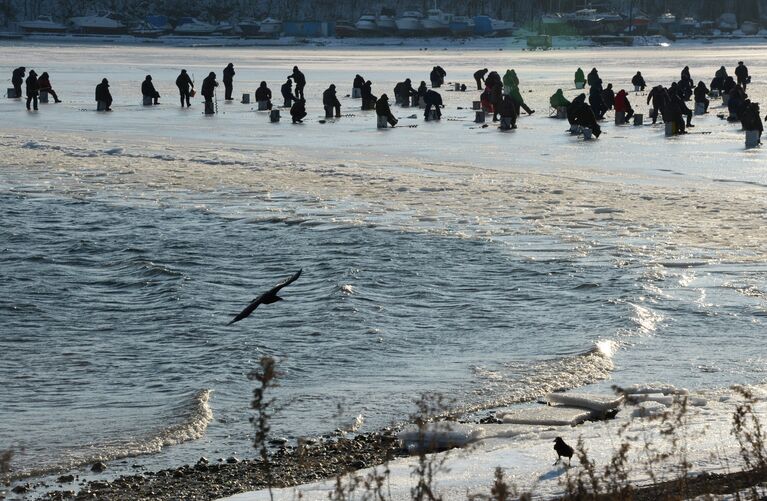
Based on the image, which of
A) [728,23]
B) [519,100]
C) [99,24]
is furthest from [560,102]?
[728,23]

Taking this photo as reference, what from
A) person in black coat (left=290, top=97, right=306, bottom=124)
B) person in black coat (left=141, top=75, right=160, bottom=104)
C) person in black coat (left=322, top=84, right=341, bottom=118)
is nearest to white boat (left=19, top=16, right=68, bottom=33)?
person in black coat (left=141, top=75, right=160, bottom=104)

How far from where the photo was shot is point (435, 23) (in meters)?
127

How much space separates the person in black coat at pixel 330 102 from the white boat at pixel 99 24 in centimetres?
9866

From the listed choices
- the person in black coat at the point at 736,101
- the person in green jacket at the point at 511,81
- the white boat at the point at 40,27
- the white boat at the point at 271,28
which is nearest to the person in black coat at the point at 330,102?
the person in green jacket at the point at 511,81

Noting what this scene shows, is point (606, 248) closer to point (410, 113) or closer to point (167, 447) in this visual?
point (167, 447)

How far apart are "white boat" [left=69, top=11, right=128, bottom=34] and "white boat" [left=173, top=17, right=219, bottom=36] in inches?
216

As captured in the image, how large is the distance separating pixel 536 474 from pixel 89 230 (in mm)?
10877

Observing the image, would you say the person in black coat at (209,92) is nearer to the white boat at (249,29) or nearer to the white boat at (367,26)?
the white boat at (249,29)

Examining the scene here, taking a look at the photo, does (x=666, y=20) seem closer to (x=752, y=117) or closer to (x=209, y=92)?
(x=209, y=92)

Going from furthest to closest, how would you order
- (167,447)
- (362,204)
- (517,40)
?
1. (517,40)
2. (362,204)
3. (167,447)

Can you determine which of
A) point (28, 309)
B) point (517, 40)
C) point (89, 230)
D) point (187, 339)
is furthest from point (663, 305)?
point (517, 40)

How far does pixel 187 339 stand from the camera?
10836mm

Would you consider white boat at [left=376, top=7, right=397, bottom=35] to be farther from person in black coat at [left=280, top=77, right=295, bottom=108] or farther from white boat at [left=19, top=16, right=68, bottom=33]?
person in black coat at [left=280, top=77, right=295, bottom=108]

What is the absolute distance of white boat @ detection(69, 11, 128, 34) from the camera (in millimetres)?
124938
